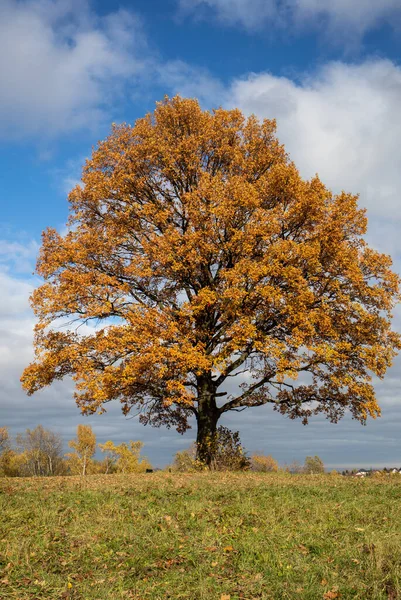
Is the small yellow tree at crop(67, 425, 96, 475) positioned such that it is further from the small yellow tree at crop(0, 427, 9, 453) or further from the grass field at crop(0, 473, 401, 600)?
the grass field at crop(0, 473, 401, 600)

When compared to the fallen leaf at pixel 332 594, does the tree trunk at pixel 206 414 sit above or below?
above

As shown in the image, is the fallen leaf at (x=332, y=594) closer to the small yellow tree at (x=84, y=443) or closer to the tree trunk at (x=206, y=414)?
the tree trunk at (x=206, y=414)

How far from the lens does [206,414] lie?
22641mm

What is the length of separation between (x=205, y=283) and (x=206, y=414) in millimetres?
5859

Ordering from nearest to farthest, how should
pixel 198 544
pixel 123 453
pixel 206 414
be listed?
1. pixel 198 544
2. pixel 206 414
3. pixel 123 453

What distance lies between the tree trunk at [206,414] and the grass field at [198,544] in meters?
7.42

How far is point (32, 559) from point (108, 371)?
398 inches

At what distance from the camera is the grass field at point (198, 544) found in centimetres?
841

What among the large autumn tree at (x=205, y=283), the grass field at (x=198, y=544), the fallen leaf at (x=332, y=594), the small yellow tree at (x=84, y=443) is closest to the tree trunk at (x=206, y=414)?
the large autumn tree at (x=205, y=283)

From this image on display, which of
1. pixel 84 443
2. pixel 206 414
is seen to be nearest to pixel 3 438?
pixel 84 443

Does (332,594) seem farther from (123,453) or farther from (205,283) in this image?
(123,453)

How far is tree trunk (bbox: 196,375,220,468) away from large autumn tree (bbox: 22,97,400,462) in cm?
5

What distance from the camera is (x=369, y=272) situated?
2189 cm

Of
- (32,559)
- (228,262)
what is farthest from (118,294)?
(32,559)
